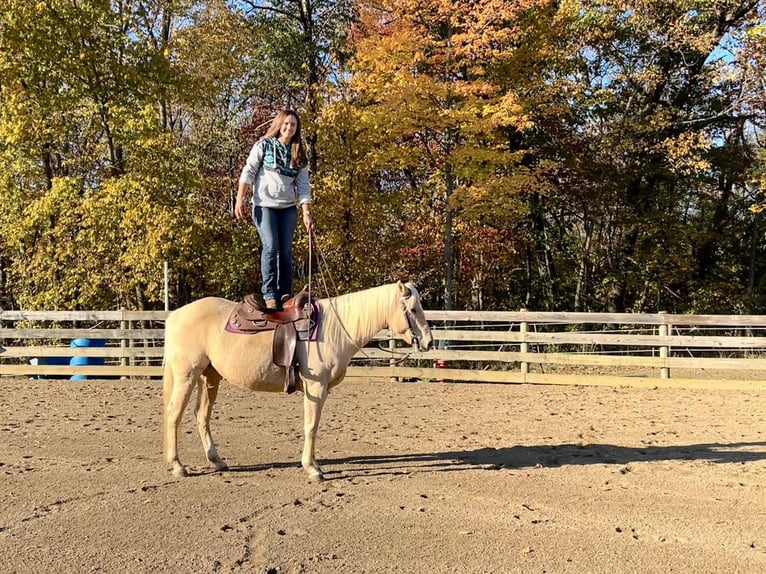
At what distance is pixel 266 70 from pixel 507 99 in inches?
348

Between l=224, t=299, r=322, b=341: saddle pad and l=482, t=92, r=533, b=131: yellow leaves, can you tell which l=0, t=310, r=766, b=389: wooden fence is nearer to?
l=482, t=92, r=533, b=131: yellow leaves

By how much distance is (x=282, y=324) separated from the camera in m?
5.20

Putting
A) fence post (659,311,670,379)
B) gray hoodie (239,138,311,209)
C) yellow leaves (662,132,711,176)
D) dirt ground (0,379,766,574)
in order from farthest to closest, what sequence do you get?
yellow leaves (662,132,711,176), fence post (659,311,670,379), gray hoodie (239,138,311,209), dirt ground (0,379,766,574)

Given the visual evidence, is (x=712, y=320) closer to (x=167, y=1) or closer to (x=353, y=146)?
(x=353, y=146)

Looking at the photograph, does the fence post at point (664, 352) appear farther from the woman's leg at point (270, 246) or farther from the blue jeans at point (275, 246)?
the woman's leg at point (270, 246)

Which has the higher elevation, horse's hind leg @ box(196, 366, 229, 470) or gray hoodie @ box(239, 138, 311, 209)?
gray hoodie @ box(239, 138, 311, 209)

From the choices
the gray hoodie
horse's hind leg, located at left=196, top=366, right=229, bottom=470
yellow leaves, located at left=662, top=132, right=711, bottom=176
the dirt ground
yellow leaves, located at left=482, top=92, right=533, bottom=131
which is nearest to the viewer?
the dirt ground

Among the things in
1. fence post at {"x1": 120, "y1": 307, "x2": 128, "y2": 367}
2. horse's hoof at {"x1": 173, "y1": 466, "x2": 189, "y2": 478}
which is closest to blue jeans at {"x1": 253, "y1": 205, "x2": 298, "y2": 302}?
horse's hoof at {"x1": 173, "y1": 466, "x2": 189, "y2": 478}

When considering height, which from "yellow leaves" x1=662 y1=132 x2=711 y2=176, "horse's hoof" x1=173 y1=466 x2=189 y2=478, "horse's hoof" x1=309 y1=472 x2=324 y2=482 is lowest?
"horse's hoof" x1=309 y1=472 x2=324 y2=482

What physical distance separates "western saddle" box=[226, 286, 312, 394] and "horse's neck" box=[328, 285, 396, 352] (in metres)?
0.27

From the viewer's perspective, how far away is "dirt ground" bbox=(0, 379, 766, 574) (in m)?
3.62

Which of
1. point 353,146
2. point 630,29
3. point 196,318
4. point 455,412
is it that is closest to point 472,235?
point 353,146

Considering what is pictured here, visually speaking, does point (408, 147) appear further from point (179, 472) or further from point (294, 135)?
point (179, 472)

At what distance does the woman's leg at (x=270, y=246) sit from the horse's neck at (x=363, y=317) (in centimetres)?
57
